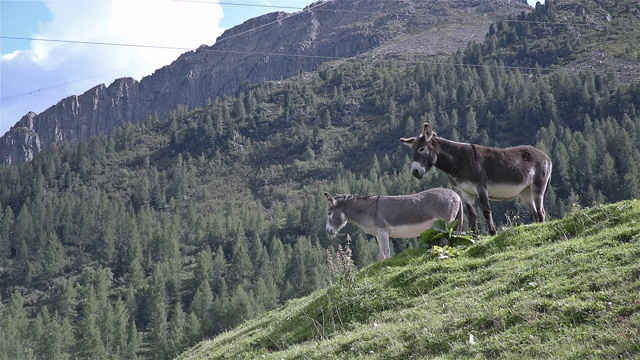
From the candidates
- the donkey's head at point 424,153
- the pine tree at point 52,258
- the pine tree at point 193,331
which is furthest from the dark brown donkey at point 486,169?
the pine tree at point 52,258

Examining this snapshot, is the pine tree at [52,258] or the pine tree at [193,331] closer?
the pine tree at [193,331]

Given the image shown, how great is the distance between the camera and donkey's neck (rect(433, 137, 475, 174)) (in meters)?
15.2

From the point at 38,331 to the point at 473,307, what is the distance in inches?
4061

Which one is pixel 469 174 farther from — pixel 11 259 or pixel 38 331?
pixel 11 259

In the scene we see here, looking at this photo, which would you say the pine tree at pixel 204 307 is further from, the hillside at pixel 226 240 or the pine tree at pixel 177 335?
the pine tree at pixel 177 335

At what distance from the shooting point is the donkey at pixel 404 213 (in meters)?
19.3

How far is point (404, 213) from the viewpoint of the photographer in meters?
19.5

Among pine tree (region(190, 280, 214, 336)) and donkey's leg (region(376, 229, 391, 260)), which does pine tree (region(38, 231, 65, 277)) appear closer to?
pine tree (region(190, 280, 214, 336))

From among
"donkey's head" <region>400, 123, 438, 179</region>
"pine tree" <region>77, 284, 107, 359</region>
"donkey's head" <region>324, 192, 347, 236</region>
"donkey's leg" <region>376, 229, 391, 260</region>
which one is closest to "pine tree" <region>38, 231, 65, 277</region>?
"pine tree" <region>77, 284, 107, 359</region>

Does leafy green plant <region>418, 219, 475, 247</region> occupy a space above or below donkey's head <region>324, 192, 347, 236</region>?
above

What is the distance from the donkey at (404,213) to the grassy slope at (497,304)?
4.83 m

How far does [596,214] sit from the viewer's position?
12211mm

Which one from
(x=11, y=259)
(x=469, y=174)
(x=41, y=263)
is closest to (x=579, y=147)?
(x=469, y=174)

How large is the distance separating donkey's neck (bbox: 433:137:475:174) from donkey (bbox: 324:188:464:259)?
12.9 feet
